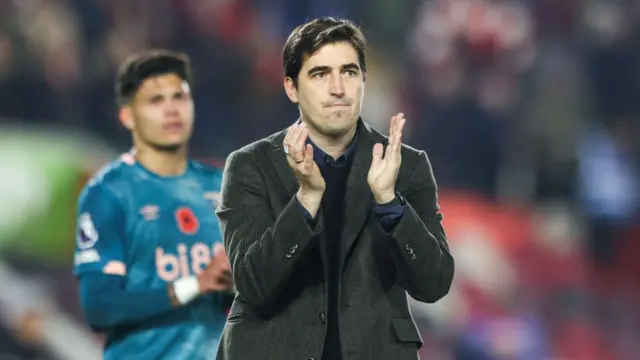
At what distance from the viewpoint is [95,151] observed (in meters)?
7.61

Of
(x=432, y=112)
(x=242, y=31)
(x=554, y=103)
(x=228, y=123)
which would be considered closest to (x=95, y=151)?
(x=228, y=123)

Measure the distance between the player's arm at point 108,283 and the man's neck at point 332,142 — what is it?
1231 mm

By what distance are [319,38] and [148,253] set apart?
1.52 metres

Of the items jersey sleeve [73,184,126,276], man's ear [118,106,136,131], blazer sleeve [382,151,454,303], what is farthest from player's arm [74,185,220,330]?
blazer sleeve [382,151,454,303]

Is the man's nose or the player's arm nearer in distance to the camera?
the man's nose

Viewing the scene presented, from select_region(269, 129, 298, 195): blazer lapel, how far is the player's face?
0.11m

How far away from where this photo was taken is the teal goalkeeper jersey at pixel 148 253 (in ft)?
13.2

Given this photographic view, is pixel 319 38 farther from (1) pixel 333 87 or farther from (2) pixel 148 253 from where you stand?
(2) pixel 148 253

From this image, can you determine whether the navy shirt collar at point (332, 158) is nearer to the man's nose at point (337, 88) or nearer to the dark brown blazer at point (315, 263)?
the dark brown blazer at point (315, 263)

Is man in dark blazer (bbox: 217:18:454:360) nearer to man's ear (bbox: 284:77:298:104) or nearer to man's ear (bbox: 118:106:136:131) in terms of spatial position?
man's ear (bbox: 284:77:298:104)

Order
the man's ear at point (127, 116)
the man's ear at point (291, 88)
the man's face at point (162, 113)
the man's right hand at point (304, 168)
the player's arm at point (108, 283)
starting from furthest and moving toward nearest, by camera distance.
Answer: the man's ear at point (127, 116) → the man's face at point (162, 113) → the player's arm at point (108, 283) → the man's ear at point (291, 88) → the man's right hand at point (304, 168)

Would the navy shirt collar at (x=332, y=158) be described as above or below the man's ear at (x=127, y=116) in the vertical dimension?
below

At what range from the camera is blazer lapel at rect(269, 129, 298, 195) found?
2814 millimetres

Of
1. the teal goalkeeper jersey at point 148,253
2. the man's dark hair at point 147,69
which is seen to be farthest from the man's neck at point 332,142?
the man's dark hair at point 147,69
